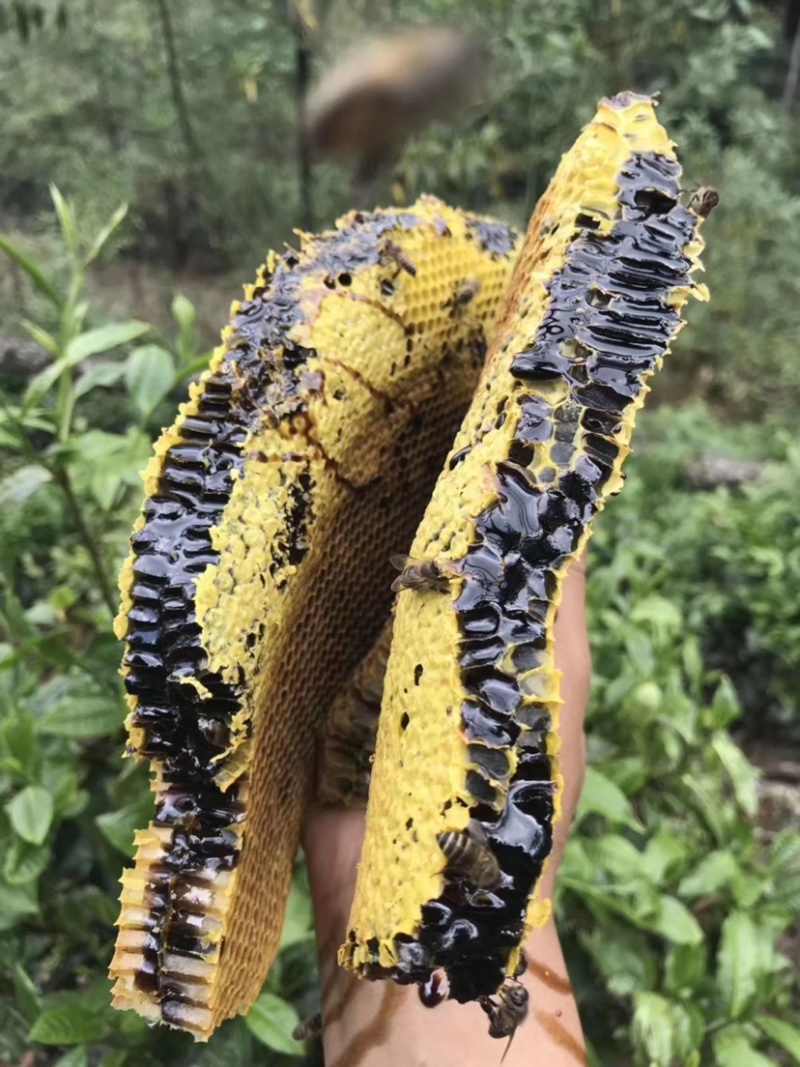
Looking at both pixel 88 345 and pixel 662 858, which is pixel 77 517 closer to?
pixel 88 345

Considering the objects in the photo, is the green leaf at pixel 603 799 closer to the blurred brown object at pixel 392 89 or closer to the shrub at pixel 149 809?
the shrub at pixel 149 809

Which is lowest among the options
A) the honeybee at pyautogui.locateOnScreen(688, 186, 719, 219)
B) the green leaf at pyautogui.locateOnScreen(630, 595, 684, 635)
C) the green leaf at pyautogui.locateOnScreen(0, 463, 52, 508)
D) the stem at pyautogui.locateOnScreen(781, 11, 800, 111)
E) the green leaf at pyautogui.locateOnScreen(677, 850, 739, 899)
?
the green leaf at pyautogui.locateOnScreen(677, 850, 739, 899)

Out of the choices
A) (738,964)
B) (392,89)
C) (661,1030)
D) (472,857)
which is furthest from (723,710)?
(392,89)

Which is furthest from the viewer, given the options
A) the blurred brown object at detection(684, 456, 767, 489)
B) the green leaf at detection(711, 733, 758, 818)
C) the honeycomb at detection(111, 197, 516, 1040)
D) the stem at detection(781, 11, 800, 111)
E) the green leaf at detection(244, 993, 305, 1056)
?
the stem at detection(781, 11, 800, 111)

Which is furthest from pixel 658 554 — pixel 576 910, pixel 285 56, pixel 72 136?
pixel 72 136

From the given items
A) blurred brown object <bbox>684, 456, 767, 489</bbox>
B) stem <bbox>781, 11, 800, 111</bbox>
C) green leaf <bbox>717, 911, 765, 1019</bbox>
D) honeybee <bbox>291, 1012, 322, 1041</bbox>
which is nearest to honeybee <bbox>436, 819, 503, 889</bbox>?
honeybee <bbox>291, 1012, 322, 1041</bbox>

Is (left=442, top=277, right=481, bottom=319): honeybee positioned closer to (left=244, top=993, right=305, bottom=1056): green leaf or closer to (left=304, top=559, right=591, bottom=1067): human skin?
(left=304, top=559, right=591, bottom=1067): human skin
